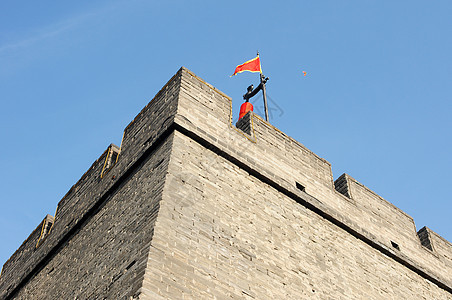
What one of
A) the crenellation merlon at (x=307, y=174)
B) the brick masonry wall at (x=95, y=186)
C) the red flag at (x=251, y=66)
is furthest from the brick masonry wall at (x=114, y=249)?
the red flag at (x=251, y=66)

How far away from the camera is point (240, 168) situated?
923cm

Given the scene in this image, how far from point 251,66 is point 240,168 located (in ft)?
15.4

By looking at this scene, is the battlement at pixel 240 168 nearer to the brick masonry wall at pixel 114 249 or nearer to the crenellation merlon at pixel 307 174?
the crenellation merlon at pixel 307 174

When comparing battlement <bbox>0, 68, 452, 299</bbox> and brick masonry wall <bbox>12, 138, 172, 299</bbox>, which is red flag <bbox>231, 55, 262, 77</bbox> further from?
brick masonry wall <bbox>12, 138, 172, 299</bbox>

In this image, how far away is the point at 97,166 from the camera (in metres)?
10.7

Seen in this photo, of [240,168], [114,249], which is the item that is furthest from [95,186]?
[240,168]

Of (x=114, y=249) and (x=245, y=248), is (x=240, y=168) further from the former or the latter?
(x=114, y=249)

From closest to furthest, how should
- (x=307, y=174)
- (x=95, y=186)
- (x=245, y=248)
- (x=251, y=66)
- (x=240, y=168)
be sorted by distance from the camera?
(x=245, y=248), (x=240, y=168), (x=95, y=186), (x=307, y=174), (x=251, y=66)

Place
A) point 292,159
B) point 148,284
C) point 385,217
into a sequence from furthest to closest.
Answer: point 385,217 → point 292,159 → point 148,284

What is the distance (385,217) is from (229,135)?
3687 mm

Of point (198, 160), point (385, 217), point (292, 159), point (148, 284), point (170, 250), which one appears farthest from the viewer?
point (385, 217)

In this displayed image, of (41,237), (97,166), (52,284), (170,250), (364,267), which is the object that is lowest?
(170,250)

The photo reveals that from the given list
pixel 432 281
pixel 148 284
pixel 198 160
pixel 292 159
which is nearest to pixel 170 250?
pixel 148 284

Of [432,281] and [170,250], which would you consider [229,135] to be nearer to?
[170,250]
